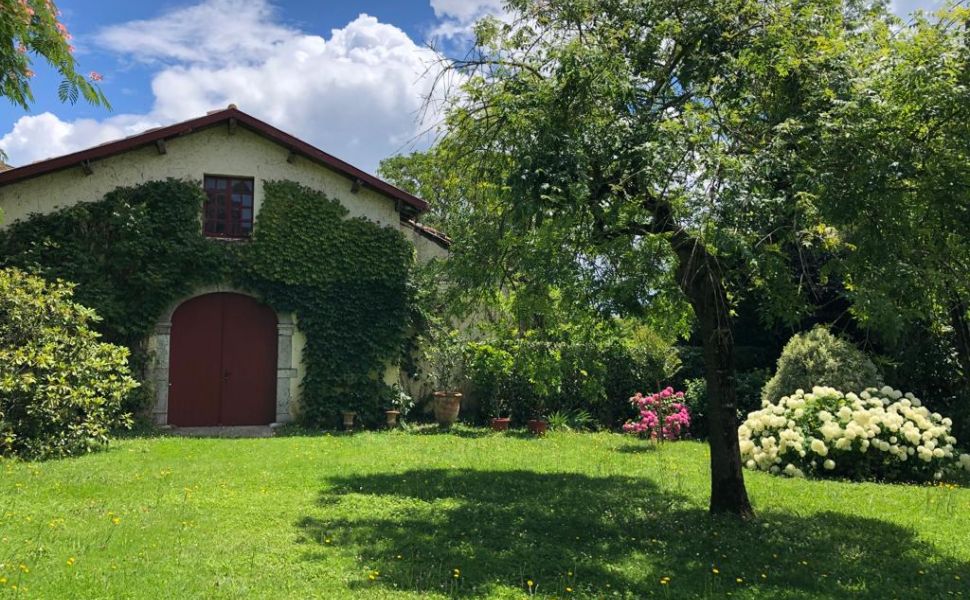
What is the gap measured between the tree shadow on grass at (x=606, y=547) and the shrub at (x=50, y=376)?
4.74 m

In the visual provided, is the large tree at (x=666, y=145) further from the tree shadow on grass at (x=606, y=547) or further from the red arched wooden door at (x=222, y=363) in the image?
the red arched wooden door at (x=222, y=363)

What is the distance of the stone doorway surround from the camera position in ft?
42.7

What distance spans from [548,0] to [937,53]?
3896 mm

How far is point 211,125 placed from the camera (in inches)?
531

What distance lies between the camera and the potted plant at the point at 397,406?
45.8 feet

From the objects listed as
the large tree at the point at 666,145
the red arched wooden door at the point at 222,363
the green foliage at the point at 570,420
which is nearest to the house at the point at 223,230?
the red arched wooden door at the point at 222,363

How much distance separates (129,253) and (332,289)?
12.6 ft

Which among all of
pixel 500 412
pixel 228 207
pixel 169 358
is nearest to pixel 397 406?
pixel 500 412

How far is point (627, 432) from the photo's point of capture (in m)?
14.3

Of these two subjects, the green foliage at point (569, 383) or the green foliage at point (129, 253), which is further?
the green foliage at point (569, 383)

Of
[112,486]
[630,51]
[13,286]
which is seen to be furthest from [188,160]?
[630,51]

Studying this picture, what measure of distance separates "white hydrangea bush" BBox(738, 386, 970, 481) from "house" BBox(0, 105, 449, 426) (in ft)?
27.5

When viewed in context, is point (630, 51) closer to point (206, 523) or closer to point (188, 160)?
point (206, 523)

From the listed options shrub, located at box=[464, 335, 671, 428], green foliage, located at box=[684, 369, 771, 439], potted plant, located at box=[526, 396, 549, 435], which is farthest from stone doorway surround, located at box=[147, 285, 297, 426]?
green foliage, located at box=[684, 369, 771, 439]
